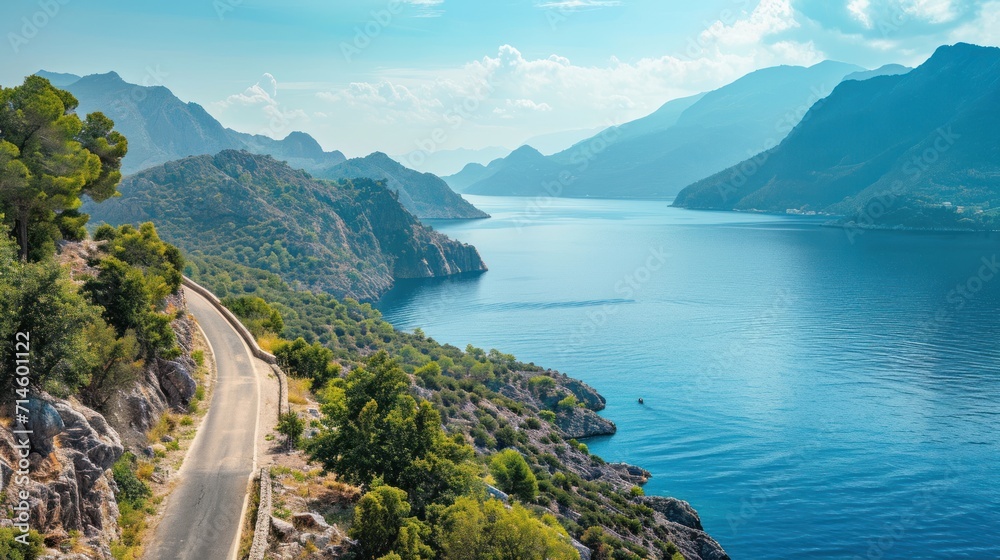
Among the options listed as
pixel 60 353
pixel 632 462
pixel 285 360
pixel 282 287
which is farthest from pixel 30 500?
pixel 282 287

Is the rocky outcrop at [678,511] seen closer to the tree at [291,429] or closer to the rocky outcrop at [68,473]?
the tree at [291,429]

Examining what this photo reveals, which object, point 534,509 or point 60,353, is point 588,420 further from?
point 60,353

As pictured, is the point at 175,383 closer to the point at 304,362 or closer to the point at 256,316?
the point at 304,362

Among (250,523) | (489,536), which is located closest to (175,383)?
(250,523)

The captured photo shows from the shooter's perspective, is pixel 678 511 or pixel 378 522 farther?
pixel 678 511

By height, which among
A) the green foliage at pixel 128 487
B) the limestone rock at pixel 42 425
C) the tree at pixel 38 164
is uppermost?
the tree at pixel 38 164

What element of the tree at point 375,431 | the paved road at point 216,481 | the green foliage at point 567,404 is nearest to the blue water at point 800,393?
the green foliage at point 567,404
